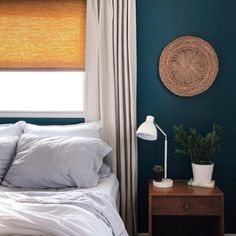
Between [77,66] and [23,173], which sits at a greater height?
[77,66]

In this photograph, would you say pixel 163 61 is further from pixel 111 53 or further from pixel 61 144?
pixel 61 144

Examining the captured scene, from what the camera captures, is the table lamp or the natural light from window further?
the natural light from window

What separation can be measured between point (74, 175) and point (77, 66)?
3.60 feet

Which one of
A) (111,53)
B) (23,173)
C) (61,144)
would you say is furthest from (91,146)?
(111,53)

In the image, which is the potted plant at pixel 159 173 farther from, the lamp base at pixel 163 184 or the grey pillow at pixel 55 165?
the grey pillow at pixel 55 165

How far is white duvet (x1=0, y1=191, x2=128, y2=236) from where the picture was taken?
5.19 feet

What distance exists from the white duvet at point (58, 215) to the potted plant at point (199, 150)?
84 centimetres

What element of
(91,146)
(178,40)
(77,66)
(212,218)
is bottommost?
(212,218)

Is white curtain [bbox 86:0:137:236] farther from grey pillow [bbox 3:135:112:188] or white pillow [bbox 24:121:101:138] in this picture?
grey pillow [bbox 3:135:112:188]

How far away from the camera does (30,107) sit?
10.8 ft

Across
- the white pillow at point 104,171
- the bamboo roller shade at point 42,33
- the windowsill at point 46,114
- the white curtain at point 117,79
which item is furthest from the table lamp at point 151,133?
the bamboo roller shade at point 42,33

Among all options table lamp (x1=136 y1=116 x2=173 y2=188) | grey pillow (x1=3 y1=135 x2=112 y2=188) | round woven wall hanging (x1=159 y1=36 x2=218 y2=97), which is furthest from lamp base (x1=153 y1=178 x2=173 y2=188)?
round woven wall hanging (x1=159 y1=36 x2=218 y2=97)

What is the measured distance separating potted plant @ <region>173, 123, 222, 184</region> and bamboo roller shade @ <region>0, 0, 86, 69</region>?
1089 mm

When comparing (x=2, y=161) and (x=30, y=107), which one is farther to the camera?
(x=30, y=107)
